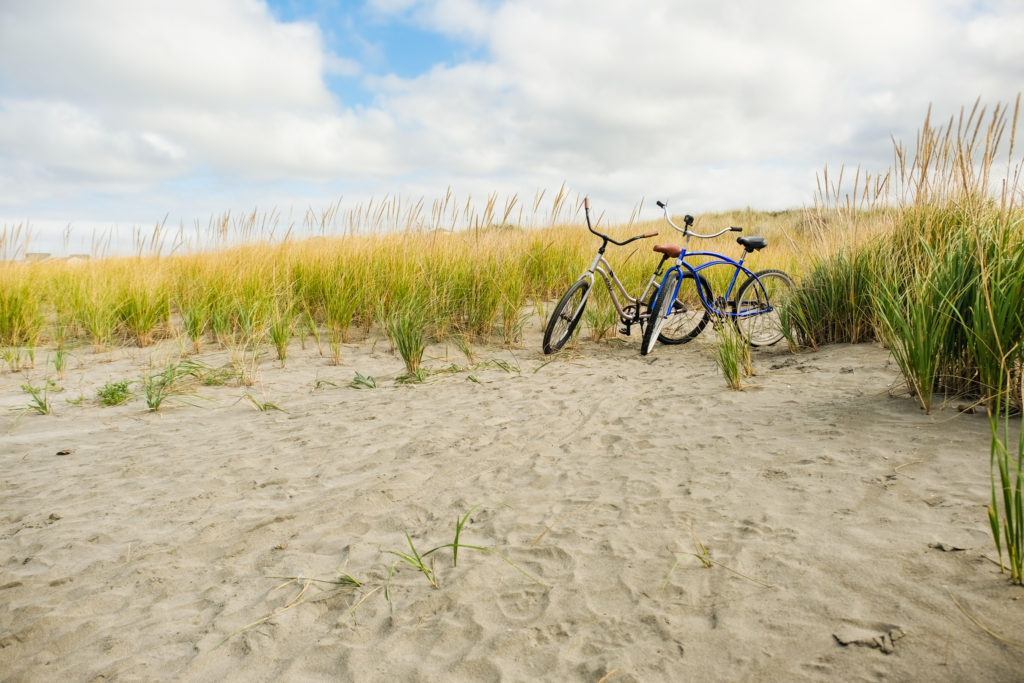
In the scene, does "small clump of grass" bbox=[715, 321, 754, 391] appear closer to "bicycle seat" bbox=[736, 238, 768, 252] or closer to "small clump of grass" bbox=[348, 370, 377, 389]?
"bicycle seat" bbox=[736, 238, 768, 252]

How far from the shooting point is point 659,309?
618 centimetres

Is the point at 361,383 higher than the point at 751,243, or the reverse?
the point at 751,243

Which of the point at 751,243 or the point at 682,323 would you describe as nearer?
the point at 751,243

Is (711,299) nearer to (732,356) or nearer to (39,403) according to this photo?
(732,356)

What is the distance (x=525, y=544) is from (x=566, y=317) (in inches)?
154

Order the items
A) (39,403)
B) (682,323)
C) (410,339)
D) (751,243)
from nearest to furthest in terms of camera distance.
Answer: (39,403) → (410,339) → (751,243) → (682,323)

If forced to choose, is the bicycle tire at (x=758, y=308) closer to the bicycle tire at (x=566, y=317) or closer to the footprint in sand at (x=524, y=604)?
the bicycle tire at (x=566, y=317)

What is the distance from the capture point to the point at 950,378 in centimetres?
344

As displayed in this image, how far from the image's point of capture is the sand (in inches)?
→ 71.7

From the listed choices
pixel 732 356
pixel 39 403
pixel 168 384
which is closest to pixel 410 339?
pixel 168 384

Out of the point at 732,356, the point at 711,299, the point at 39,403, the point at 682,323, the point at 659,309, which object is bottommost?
the point at 39,403

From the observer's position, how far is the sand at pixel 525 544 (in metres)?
1.82

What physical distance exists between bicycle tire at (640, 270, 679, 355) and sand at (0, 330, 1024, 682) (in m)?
1.89

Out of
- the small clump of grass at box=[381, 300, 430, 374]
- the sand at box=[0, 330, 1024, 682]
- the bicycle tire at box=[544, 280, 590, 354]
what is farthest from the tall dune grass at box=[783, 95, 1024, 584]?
the small clump of grass at box=[381, 300, 430, 374]
